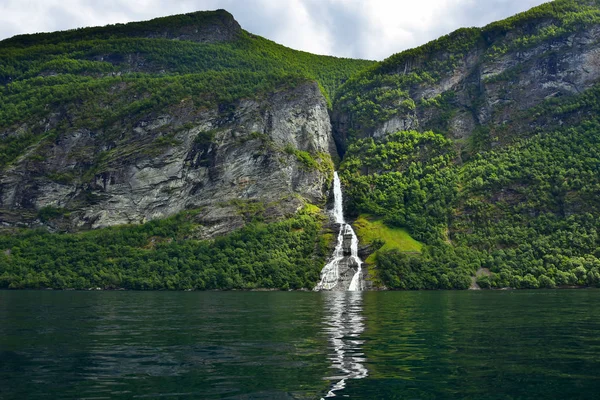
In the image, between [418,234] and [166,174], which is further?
[166,174]

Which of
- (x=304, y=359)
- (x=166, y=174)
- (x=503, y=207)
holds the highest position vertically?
Answer: (x=166, y=174)

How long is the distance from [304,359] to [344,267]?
108912 mm

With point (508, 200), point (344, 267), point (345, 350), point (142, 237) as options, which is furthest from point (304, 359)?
point (508, 200)

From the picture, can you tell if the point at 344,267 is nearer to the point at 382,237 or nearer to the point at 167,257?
the point at 382,237

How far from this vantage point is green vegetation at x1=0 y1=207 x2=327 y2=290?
13100cm

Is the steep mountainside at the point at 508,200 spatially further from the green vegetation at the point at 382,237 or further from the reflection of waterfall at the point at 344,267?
the reflection of waterfall at the point at 344,267

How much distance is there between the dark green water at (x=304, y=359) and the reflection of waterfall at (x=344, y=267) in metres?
87.4

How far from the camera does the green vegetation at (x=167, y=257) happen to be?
13100 centimetres

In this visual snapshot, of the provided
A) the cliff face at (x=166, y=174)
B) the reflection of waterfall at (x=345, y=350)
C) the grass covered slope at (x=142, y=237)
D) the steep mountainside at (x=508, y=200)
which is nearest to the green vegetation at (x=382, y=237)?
the steep mountainside at (x=508, y=200)

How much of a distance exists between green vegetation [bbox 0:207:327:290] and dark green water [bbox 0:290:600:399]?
93792 millimetres

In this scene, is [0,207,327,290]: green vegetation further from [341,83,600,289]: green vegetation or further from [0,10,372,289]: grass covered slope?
[341,83,600,289]: green vegetation

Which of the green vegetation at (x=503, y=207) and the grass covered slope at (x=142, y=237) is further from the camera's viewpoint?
the grass covered slope at (x=142, y=237)

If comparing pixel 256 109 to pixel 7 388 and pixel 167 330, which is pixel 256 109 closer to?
pixel 167 330

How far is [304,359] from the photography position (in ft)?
75.2
